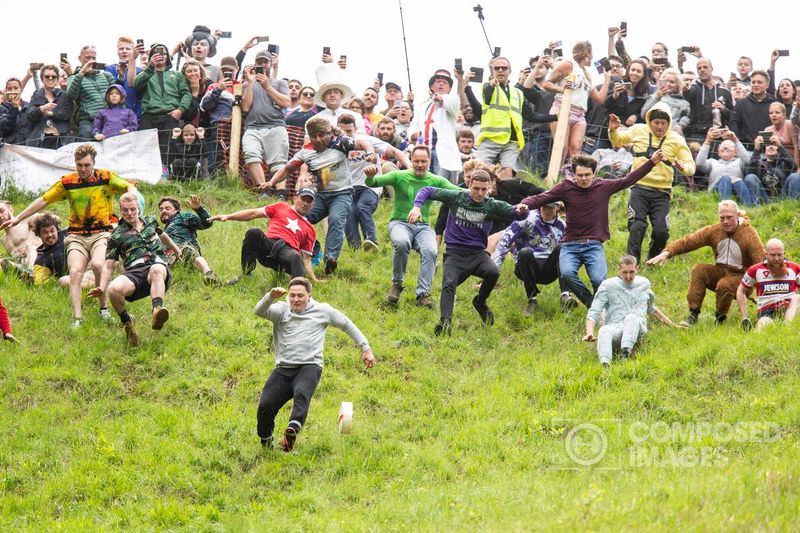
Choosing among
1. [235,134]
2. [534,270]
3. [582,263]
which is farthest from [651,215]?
[235,134]

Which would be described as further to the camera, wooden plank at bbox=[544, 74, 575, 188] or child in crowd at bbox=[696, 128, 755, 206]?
wooden plank at bbox=[544, 74, 575, 188]

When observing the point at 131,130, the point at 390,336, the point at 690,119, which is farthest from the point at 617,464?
the point at 131,130

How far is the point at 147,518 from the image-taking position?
1099 centimetres

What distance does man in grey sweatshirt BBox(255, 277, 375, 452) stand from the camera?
1184 centimetres

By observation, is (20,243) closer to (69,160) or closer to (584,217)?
(69,160)

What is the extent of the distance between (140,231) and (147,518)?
173 inches

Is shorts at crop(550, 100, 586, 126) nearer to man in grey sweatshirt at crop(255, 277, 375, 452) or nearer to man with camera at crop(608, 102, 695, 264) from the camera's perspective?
man with camera at crop(608, 102, 695, 264)

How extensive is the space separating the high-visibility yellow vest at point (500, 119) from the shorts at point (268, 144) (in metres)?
3.21

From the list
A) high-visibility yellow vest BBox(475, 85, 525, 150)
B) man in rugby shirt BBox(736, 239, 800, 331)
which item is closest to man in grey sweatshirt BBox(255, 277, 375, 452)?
man in rugby shirt BBox(736, 239, 800, 331)

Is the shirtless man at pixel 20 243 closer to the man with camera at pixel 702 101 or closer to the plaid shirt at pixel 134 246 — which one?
the plaid shirt at pixel 134 246

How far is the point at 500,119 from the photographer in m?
18.7

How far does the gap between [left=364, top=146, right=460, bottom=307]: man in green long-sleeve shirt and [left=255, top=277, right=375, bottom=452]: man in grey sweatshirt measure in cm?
360

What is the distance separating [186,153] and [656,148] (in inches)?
310

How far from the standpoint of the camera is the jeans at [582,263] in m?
15.0
